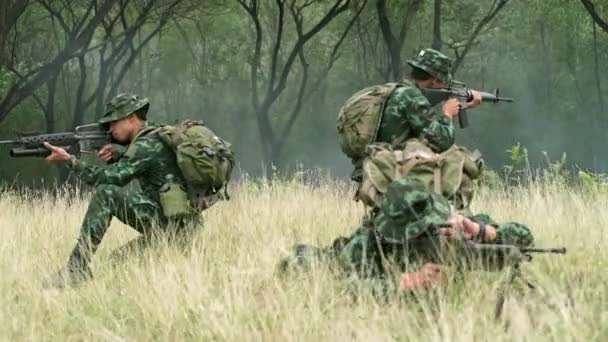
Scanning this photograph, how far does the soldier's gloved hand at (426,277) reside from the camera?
187 inches

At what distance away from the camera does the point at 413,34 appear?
3005cm

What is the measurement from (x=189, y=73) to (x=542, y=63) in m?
12.9

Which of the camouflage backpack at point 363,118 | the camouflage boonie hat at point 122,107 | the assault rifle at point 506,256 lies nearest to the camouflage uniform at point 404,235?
the assault rifle at point 506,256

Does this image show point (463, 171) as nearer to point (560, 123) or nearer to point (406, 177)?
point (406, 177)

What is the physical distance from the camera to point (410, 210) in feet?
15.4

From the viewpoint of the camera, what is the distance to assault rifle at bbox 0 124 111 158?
6.94 m

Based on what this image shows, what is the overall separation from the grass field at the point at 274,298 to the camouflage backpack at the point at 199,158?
1.21 ft

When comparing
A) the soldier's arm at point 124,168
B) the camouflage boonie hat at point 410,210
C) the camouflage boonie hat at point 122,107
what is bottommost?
the camouflage boonie hat at point 410,210

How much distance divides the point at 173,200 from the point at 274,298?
1948mm

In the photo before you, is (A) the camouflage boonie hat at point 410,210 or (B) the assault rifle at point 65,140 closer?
(A) the camouflage boonie hat at point 410,210

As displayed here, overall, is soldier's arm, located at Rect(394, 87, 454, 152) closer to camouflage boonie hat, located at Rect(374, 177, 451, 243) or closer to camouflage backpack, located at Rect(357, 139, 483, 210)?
camouflage backpack, located at Rect(357, 139, 483, 210)

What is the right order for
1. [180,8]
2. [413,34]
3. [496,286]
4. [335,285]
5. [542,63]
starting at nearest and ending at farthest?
1. [496,286]
2. [335,285]
3. [180,8]
4. [413,34]
5. [542,63]

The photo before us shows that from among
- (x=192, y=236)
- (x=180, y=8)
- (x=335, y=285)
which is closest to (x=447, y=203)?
(x=335, y=285)

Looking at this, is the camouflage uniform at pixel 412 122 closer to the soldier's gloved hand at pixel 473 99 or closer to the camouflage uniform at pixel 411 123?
the camouflage uniform at pixel 411 123
